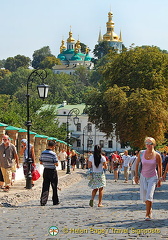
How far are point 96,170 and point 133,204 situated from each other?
136 centimetres

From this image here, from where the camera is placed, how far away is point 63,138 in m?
73.6

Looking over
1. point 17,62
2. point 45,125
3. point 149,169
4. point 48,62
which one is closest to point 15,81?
point 17,62

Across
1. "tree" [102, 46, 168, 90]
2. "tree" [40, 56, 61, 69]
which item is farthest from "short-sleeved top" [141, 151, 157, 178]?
"tree" [40, 56, 61, 69]

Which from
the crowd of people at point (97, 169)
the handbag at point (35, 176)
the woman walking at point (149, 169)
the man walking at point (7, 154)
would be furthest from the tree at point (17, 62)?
the woman walking at point (149, 169)

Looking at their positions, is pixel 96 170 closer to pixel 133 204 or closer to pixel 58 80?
pixel 133 204

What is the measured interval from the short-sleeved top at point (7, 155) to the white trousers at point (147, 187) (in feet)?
21.5

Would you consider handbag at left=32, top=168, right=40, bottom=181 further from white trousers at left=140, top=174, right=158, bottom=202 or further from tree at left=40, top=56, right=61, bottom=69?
tree at left=40, top=56, right=61, bottom=69

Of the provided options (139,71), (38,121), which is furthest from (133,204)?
(38,121)

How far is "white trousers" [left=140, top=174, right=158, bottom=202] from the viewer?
1254 cm

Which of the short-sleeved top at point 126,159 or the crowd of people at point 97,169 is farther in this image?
the short-sleeved top at point 126,159

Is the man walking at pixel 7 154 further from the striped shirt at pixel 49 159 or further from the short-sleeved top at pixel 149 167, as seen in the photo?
the short-sleeved top at pixel 149 167

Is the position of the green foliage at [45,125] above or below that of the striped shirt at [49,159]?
above

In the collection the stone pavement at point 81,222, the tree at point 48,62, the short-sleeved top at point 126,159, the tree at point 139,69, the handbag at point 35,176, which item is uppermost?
the tree at point 48,62

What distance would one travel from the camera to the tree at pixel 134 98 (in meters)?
46.5
